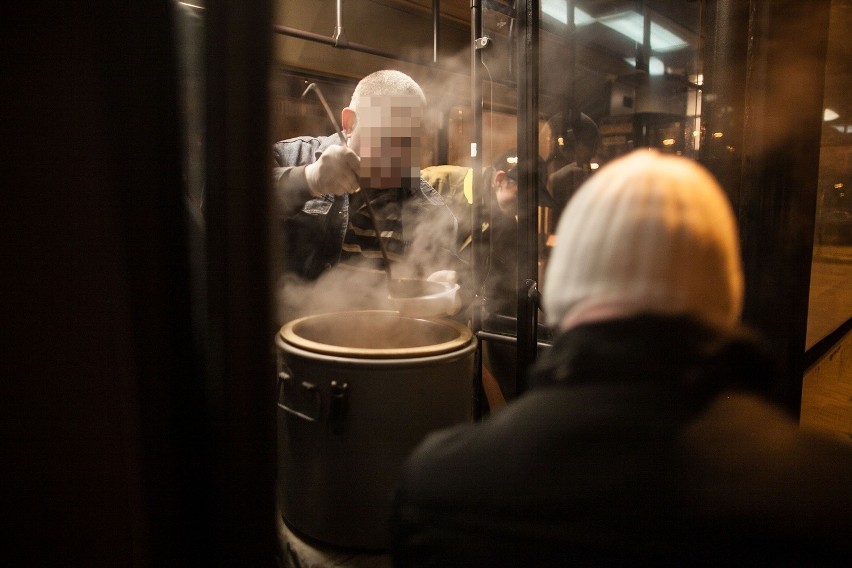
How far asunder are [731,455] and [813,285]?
459cm

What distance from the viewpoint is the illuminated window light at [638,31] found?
748 cm

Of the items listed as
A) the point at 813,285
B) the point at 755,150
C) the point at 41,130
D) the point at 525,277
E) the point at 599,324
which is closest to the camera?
the point at 599,324

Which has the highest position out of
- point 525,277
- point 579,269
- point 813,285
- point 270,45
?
point 270,45

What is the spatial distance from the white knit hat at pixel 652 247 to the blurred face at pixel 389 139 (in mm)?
1722

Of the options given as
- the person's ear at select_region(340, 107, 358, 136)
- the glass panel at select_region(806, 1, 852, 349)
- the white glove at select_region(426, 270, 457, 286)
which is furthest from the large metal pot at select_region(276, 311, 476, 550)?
the glass panel at select_region(806, 1, 852, 349)

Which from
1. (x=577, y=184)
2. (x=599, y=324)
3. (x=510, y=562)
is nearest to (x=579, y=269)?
(x=599, y=324)

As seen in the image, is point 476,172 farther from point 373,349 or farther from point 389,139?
point 373,349

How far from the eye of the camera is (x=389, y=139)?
2727mm

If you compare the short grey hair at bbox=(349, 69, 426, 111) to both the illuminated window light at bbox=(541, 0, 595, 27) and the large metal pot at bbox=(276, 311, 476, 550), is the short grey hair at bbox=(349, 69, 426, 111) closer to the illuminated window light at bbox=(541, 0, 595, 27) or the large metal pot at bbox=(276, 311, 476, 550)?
the large metal pot at bbox=(276, 311, 476, 550)

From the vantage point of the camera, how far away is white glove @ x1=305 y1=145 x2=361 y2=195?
8.29 ft

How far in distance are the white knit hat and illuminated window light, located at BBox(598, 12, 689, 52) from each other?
7.18 meters

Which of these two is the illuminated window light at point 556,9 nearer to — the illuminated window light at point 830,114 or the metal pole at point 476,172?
the illuminated window light at point 830,114

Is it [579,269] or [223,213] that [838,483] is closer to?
[579,269]

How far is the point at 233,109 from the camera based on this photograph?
1.25 metres
